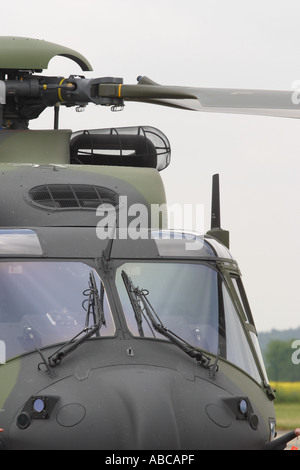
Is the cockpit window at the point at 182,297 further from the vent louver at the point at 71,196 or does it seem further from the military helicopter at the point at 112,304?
the vent louver at the point at 71,196

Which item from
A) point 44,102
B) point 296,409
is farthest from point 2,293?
point 296,409

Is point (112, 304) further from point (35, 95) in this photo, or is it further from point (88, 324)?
point (35, 95)

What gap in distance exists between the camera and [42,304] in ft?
25.8

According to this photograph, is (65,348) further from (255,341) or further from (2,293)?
(255,341)

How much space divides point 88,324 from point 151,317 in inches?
18.2

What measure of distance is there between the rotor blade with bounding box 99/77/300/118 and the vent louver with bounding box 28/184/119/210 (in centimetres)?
84

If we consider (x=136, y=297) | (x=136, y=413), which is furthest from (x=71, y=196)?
(x=136, y=413)

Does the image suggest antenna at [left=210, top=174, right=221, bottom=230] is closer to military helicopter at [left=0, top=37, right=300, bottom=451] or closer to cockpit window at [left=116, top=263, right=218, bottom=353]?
military helicopter at [left=0, top=37, right=300, bottom=451]

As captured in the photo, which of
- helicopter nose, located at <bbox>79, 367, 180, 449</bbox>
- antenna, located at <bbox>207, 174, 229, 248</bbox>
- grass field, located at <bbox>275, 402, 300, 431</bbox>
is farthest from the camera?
A: grass field, located at <bbox>275, 402, 300, 431</bbox>

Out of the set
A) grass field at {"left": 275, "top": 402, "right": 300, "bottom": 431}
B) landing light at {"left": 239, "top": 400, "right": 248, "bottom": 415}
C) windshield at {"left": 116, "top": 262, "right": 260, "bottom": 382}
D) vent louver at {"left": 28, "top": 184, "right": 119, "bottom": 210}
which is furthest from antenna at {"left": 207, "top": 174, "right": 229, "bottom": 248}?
grass field at {"left": 275, "top": 402, "right": 300, "bottom": 431}

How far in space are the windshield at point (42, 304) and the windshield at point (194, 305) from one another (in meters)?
0.30

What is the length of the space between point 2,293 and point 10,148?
2503 millimetres

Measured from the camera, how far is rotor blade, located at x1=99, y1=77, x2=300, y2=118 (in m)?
7.90

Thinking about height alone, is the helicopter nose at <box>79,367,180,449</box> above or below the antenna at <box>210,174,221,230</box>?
below
